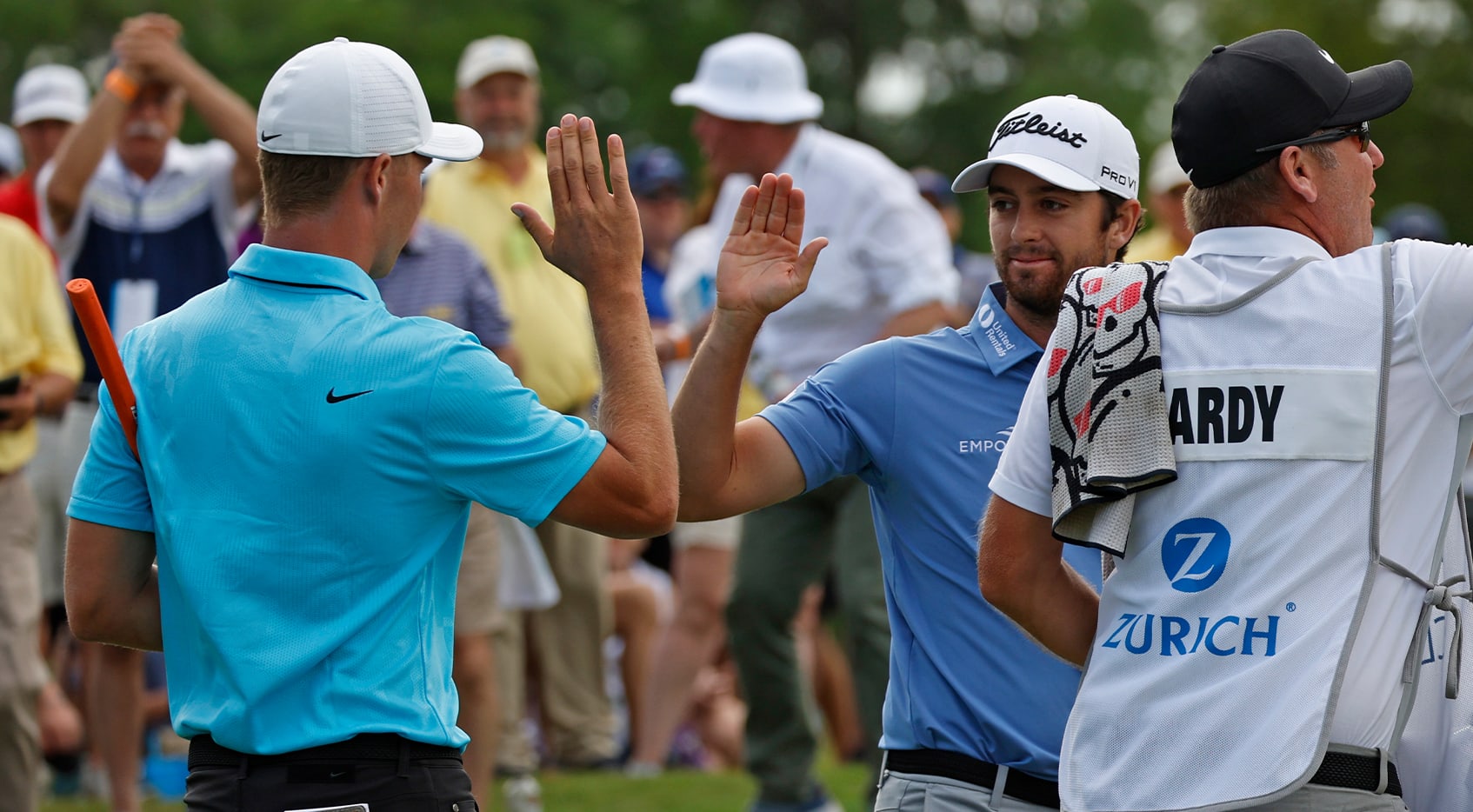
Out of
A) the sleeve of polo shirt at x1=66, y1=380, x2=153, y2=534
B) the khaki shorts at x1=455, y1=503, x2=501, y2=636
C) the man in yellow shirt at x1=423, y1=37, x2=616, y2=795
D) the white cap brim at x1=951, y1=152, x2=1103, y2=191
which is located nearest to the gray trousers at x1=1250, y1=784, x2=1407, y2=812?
the white cap brim at x1=951, y1=152, x2=1103, y2=191

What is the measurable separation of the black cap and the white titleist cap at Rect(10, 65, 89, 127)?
6.59m

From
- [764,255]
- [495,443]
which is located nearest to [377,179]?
[495,443]

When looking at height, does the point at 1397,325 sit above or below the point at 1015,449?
above

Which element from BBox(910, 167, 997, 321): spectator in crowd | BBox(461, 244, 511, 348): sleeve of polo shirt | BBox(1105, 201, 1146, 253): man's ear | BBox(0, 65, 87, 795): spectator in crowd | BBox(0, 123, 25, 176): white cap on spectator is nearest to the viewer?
BBox(1105, 201, 1146, 253): man's ear

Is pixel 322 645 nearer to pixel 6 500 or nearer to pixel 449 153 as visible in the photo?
pixel 449 153

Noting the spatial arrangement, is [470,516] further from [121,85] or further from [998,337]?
[998,337]

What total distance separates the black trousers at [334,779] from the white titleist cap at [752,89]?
4.44 meters

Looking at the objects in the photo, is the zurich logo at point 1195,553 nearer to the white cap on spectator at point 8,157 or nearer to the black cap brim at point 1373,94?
the black cap brim at point 1373,94

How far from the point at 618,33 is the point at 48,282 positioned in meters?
21.3

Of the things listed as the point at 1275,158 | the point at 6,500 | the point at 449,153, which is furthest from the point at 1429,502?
the point at 6,500

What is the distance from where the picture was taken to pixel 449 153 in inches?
128

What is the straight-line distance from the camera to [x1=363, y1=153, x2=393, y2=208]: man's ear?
3.16m

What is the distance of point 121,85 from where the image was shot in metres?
6.87

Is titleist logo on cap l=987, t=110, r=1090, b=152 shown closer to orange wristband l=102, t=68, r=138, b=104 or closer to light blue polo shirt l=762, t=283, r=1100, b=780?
light blue polo shirt l=762, t=283, r=1100, b=780
